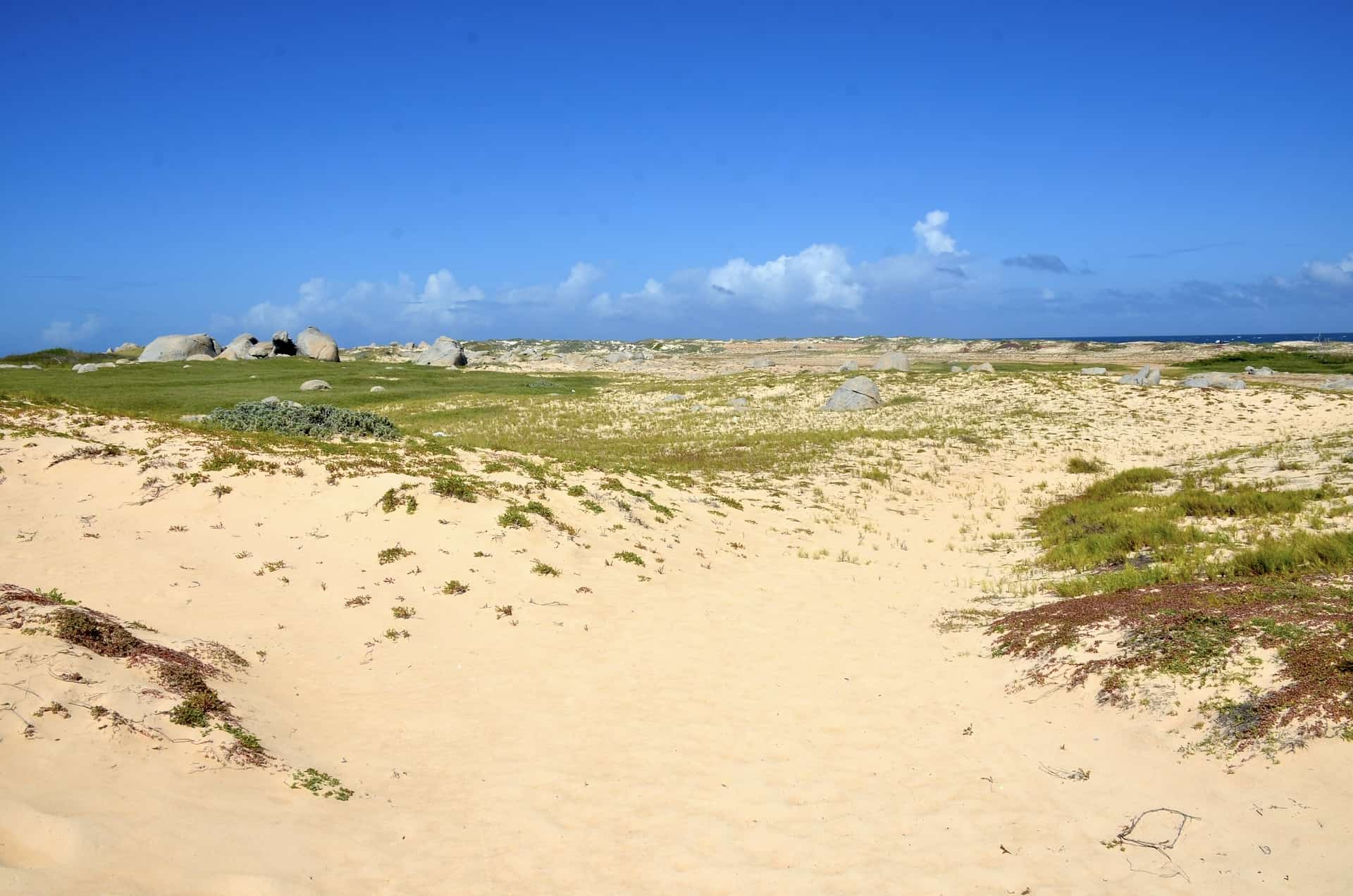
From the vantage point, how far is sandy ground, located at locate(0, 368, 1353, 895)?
6.83 metres

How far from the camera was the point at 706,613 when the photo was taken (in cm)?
→ 1516

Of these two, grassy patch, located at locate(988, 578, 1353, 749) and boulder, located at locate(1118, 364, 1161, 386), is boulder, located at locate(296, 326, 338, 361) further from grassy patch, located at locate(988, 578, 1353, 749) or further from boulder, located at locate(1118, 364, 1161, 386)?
grassy patch, located at locate(988, 578, 1353, 749)

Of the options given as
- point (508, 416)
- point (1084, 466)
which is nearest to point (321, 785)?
point (1084, 466)

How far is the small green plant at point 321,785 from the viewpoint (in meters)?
7.91

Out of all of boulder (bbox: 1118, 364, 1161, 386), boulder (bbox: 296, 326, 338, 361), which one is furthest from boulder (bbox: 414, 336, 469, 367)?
boulder (bbox: 1118, 364, 1161, 386)

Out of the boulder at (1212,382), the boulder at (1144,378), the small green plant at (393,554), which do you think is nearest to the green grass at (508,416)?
the small green plant at (393,554)

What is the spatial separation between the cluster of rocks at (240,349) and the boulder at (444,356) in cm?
1093

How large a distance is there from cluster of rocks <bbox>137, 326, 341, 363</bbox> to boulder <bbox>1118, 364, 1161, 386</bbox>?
8411 centimetres

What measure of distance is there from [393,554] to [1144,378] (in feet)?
203

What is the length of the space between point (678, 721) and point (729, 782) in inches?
67.2

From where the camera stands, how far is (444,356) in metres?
98.6

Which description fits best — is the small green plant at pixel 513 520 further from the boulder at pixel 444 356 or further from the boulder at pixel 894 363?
the boulder at pixel 444 356

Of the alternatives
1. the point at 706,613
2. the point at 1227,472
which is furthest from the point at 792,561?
the point at 1227,472

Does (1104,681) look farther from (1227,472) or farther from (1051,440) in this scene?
(1051,440)
